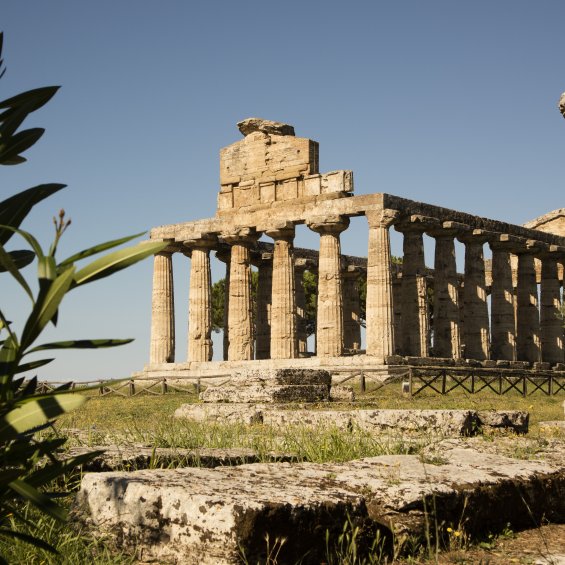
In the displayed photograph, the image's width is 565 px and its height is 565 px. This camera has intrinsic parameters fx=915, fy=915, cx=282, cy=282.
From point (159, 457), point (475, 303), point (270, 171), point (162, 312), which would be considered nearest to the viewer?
point (159, 457)

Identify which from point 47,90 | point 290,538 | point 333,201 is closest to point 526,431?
point 290,538

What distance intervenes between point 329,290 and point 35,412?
→ 3266 centimetres

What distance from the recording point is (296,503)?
202 inches

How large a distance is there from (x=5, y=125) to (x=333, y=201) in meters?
32.0

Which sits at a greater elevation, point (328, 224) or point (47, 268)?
point (328, 224)

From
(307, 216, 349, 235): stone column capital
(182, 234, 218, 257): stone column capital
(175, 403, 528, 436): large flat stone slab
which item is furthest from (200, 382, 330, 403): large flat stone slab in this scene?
(182, 234, 218, 257): stone column capital

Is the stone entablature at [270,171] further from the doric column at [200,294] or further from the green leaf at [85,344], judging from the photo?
the green leaf at [85,344]

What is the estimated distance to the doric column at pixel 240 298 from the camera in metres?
38.2

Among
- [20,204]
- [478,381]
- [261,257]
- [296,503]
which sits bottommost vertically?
[296,503]

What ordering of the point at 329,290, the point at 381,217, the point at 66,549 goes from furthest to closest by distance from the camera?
the point at 329,290
the point at 381,217
the point at 66,549

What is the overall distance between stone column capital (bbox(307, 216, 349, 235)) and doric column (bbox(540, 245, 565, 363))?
534 inches

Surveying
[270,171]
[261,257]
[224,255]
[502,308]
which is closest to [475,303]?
[502,308]

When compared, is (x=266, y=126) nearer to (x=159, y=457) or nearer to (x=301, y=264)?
(x=301, y=264)

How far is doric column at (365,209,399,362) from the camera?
112 ft
